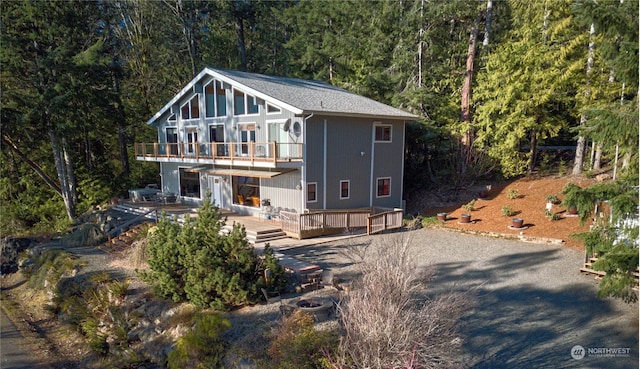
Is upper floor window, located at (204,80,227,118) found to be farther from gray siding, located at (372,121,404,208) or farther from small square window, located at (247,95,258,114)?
gray siding, located at (372,121,404,208)

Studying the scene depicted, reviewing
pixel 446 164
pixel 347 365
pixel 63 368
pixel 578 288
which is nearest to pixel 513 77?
pixel 446 164

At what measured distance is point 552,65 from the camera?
1891cm

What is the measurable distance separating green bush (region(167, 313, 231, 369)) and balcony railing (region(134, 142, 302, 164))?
8139 millimetres

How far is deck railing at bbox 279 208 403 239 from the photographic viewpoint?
1505 centimetres

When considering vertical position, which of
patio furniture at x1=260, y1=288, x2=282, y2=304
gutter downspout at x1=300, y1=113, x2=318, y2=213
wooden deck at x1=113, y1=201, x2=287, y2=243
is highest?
gutter downspout at x1=300, y1=113, x2=318, y2=213

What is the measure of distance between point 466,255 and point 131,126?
25280 millimetres

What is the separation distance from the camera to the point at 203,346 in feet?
26.5

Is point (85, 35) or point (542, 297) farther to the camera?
point (85, 35)

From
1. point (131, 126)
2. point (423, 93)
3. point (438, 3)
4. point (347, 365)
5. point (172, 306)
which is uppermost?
point (438, 3)

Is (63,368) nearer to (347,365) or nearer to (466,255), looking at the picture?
(347,365)

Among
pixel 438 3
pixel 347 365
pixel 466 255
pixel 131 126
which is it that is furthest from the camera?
pixel 131 126

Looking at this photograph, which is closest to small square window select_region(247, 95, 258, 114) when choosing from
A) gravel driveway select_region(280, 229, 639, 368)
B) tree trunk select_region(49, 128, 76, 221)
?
gravel driveway select_region(280, 229, 639, 368)

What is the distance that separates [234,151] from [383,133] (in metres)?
7.70

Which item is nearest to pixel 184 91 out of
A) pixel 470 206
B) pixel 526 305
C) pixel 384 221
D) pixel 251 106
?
pixel 251 106
